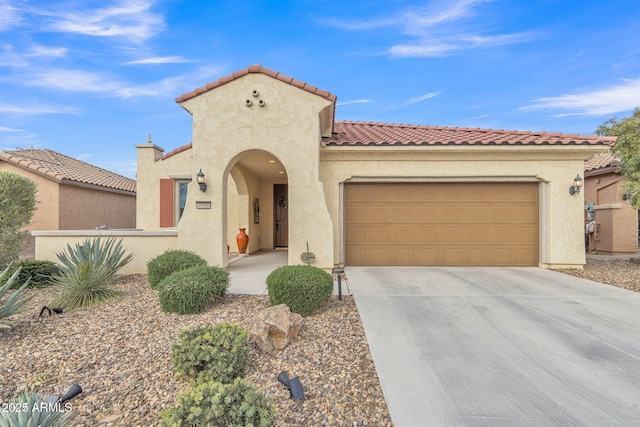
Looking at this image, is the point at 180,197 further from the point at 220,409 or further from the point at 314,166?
the point at 220,409

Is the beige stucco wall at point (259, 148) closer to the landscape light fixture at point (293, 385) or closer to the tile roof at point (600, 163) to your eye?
the landscape light fixture at point (293, 385)

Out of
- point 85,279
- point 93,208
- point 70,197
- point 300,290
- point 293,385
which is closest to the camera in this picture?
point 293,385

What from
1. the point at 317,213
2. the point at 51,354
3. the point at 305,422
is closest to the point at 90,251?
the point at 51,354

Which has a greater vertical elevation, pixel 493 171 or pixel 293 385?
pixel 493 171

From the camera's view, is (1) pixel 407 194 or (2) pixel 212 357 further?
(1) pixel 407 194

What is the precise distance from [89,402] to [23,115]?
22.7m

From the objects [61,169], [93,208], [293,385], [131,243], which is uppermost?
[61,169]

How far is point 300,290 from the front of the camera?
4422mm

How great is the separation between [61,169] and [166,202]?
5.04m

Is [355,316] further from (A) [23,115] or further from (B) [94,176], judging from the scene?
(A) [23,115]

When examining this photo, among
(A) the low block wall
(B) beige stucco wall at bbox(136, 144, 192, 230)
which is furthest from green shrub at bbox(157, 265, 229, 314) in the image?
(B) beige stucco wall at bbox(136, 144, 192, 230)

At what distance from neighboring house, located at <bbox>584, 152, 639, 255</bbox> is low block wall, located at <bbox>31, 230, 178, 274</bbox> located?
14955mm

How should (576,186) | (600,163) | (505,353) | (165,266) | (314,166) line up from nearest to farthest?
1. (505,353)
2. (165,266)
3. (314,166)
4. (576,186)
5. (600,163)

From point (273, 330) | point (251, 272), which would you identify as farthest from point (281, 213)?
point (273, 330)
